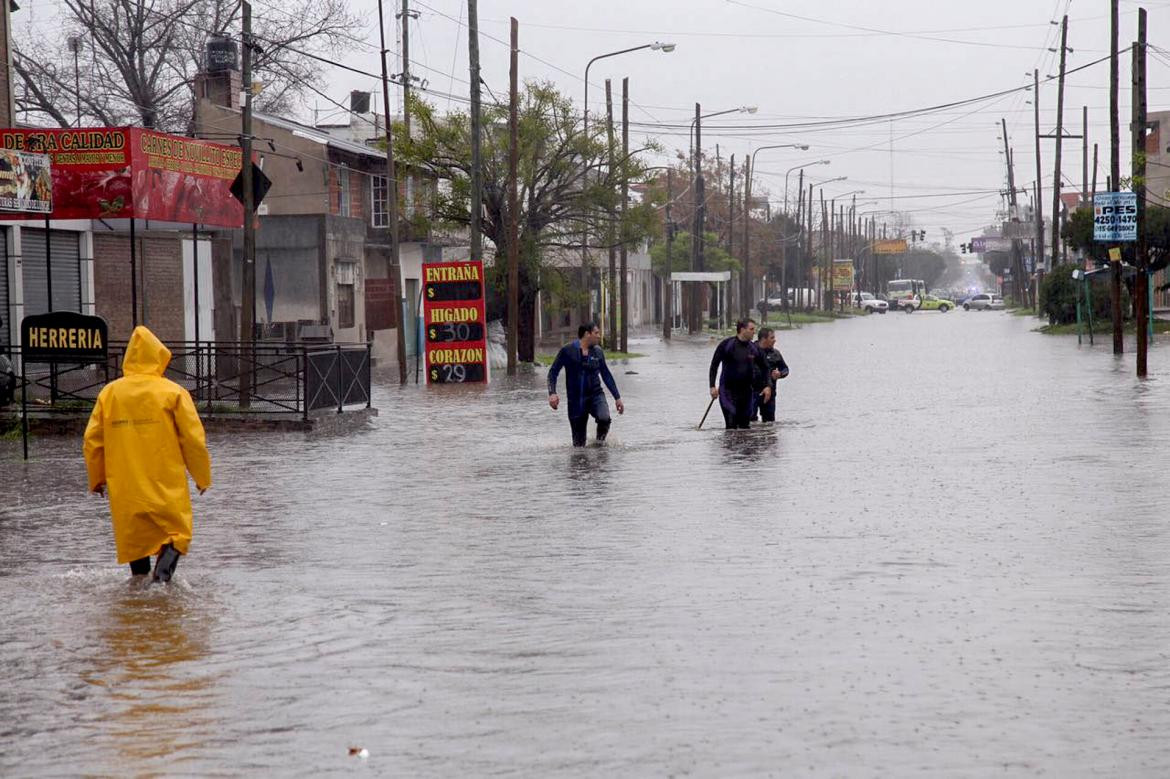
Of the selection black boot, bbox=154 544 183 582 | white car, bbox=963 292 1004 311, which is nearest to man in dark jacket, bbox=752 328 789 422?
black boot, bbox=154 544 183 582

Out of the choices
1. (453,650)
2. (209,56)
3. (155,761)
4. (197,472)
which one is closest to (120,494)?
(197,472)

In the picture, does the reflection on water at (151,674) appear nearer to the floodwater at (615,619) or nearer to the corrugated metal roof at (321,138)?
the floodwater at (615,619)

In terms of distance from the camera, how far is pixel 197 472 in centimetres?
1009

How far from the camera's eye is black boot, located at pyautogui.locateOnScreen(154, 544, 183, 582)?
9.83 m

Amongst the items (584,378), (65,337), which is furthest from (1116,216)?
(65,337)

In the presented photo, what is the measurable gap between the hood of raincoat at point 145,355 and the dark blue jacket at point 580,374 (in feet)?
28.7

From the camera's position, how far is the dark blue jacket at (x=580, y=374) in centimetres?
1862

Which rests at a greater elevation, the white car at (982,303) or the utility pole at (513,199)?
the utility pole at (513,199)

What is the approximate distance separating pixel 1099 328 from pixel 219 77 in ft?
102

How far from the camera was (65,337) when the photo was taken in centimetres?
1942

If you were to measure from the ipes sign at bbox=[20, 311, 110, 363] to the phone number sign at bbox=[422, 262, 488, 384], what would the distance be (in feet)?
53.6

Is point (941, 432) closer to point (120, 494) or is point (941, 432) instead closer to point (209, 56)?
point (120, 494)

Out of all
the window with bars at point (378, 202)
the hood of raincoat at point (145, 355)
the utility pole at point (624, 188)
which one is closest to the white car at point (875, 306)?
the utility pole at point (624, 188)

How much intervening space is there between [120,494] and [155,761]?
4072 mm
